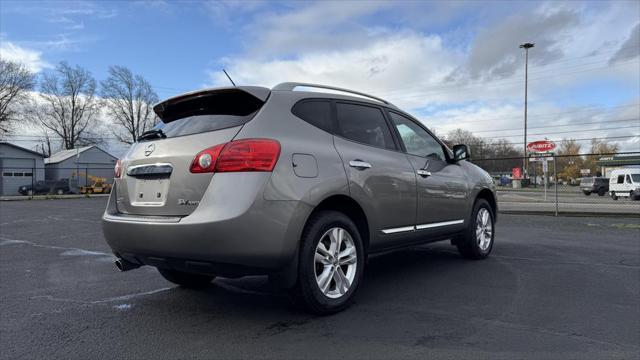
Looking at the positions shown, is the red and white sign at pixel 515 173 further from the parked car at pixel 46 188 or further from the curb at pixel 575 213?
the parked car at pixel 46 188

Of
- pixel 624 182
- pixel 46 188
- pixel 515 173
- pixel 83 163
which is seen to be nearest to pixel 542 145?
pixel 624 182

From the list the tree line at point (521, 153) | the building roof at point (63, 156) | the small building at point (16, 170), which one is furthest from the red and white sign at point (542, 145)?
the building roof at point (63, 156)

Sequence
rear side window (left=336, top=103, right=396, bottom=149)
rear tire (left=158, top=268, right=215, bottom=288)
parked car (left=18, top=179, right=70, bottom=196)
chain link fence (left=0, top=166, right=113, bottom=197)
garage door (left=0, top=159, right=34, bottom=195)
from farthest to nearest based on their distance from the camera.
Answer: garage door (left=0, top=159, right=34, bottom=195) → chain link fence (left=0, top=166, right=113, bottom=197) → parked car (left=18, top=179, right=70, bottom=196) → rear tire (left=158, top=268, right=215, bottom=288) → rear side window (left=336, top=103, right=396, bottom=149)

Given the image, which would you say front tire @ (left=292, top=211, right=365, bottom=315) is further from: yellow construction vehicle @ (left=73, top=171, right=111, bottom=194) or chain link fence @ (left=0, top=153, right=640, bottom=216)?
yellow construction vehicle @ (left=73, top=171, right=111, bottom=194)

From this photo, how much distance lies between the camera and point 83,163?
57281mm

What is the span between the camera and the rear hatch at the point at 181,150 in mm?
3307

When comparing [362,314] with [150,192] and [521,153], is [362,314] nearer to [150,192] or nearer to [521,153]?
[150,192]

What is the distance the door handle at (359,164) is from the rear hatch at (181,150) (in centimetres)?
89

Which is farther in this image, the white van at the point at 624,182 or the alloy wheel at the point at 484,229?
the white van at the point at 624,182

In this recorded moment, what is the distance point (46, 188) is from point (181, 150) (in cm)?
4605

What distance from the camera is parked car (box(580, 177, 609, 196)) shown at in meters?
41.9

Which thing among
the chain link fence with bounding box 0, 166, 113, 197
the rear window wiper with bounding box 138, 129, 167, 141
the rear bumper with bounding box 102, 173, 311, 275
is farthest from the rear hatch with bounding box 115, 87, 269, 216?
the chain link fence with bounding box 0, 166, 113, 197

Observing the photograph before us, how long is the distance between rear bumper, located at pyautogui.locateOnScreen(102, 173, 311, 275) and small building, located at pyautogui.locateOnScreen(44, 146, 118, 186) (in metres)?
56.1

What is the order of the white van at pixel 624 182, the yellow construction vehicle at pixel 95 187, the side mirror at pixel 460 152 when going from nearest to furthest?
the side mirror at pixel 460 152 < the white van at pixel 624 182 < the yellow construction vehicle at pixel 95 187
